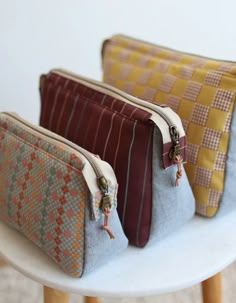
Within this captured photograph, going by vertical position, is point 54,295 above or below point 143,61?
below

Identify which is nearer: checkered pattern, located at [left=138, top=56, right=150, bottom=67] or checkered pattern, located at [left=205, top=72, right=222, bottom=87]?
checkered pattern, located at [left=205, top=72, right=222, bottom=87]

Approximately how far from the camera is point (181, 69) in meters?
0.72

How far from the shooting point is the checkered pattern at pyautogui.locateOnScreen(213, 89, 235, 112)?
657 mm

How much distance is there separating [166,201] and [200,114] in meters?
0.13

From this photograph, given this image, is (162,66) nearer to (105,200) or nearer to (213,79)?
(213,79)

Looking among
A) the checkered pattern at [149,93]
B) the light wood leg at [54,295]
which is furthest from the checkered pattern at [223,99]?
the light wood leg at [54,295]

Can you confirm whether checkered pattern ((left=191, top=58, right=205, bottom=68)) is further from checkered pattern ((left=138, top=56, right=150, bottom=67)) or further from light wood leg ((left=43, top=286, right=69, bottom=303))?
light wood leg ((left=43, top=286, right=69, bottom=303))

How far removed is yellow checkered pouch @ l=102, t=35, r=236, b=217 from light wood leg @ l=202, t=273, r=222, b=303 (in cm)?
11

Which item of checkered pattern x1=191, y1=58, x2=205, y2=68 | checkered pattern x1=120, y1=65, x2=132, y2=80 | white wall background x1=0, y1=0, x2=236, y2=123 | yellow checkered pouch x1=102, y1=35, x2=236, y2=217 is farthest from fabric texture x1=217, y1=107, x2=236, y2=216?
white wall background x1=0, y1=0, x2=236, y2=123

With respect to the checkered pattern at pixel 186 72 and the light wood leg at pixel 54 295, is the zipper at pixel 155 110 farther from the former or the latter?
the light wood leg at pixel 54 295

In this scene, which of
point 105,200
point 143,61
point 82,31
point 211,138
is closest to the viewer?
point 105,200

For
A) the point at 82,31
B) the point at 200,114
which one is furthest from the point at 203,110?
the point at 82,31

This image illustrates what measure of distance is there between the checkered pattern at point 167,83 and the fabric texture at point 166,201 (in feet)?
0.45

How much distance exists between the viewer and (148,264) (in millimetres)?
640
